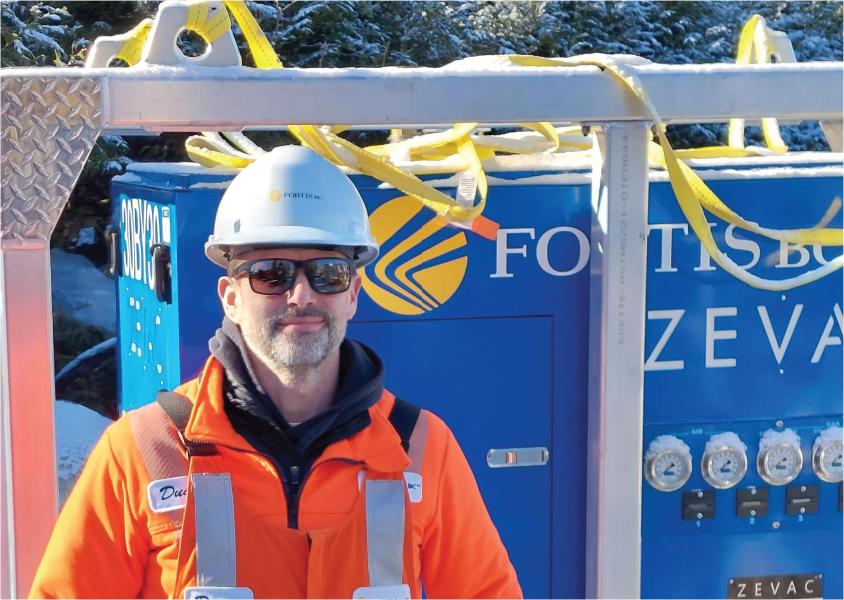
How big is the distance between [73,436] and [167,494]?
513cm

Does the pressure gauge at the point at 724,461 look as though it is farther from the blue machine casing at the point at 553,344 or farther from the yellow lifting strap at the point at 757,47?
the yellow lifting strap at the point at 757,47

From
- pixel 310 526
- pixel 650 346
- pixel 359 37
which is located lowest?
pixel 310 526

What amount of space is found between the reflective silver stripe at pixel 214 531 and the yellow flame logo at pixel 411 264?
937 mm

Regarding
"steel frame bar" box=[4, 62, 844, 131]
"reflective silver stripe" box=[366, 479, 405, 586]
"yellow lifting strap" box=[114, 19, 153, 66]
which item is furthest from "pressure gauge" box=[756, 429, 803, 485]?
"yellow lifting strap" box=[114, 19, 153, 66]

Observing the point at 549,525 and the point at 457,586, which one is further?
the point at 549,525

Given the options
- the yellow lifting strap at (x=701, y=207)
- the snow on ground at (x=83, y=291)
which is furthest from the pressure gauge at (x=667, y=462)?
the snow on ground at (x=83, y=291)

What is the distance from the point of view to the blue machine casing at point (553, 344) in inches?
109

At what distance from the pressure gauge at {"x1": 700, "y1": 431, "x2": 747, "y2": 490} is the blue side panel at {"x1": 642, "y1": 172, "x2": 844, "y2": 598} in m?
0.02

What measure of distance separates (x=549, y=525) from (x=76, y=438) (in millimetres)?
4509

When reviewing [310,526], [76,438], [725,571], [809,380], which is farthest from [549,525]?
[76,438]

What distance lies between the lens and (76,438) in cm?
673

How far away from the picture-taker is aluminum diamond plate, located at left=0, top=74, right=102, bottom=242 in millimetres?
2252

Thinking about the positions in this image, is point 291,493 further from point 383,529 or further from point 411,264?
point 411,264

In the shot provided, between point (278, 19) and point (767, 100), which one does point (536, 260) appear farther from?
point (278, 19)
